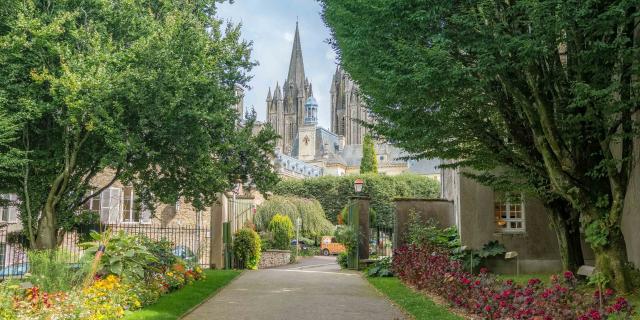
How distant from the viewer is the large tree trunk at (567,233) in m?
12.9

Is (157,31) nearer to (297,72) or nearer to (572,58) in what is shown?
(572,58)

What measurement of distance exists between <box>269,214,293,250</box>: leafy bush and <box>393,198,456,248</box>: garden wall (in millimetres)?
15012

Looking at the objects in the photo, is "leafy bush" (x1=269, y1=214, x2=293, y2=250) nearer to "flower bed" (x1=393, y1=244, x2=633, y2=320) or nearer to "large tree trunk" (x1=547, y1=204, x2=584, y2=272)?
"flower bed" (x1=393, y1=244, x2=633, y2=320)

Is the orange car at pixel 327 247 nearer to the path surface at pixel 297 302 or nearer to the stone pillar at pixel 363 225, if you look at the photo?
the stone pillar at pixel 363 225

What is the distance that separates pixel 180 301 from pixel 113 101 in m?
5.15

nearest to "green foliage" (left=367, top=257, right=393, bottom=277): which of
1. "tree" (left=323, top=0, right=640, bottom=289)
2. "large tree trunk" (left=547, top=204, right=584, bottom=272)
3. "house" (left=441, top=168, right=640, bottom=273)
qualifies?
"house" (left=441, top=168, right=640, bottom=273)

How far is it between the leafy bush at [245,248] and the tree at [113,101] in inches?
173

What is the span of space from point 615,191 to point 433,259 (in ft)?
16.9

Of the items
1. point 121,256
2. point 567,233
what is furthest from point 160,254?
point 567,233

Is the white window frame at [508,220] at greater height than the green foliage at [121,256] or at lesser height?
greater

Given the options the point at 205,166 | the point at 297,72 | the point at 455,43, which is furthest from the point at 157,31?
the point at 297,72

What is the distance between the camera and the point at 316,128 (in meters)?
108

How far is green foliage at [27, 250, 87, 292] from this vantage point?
947cm

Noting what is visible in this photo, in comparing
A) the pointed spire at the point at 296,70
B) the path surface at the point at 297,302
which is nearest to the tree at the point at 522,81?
the path surface at the point at 297,302
